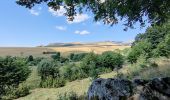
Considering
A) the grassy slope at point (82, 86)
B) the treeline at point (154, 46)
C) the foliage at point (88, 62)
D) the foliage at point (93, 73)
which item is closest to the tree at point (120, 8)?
the grassy slope at point (82, 86)

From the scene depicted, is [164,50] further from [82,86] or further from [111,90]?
[111,90]

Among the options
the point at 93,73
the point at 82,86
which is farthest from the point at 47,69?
the point at 82,86

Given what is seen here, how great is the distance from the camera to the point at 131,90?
9.05m

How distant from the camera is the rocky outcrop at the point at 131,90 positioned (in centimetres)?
884

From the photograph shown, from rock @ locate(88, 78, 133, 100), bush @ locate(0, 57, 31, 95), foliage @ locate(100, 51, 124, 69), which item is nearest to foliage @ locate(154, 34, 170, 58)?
foliage @ locate(100, 51, 124, 69)

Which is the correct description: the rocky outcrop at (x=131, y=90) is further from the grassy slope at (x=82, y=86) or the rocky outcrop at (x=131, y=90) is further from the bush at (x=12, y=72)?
the bush at (x=12, y=72)

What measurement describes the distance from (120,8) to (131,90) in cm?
845

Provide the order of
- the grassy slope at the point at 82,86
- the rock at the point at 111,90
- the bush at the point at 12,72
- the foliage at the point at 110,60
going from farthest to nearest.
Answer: the foliage at the point at 110,60 → the bush at the point at 12,72 → the grassy slope at the point at 82,86 → the rock at the point at 111,90

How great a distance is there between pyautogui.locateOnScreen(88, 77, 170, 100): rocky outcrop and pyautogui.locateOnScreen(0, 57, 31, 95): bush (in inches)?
1786

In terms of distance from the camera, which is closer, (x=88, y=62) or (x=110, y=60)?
(x=88, y=62)

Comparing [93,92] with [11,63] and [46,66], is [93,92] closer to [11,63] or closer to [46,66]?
[11,63]

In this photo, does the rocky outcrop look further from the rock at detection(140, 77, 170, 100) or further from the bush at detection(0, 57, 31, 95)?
the bush at detection(0, 57, 31, 95)

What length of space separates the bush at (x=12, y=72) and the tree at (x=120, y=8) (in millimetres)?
37895

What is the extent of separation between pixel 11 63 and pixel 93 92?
1992 inches
